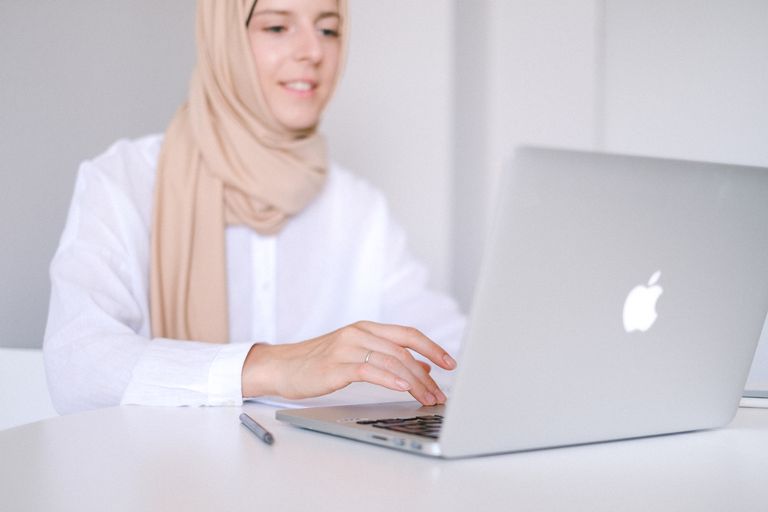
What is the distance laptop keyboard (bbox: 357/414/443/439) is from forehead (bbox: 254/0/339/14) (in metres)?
1.34

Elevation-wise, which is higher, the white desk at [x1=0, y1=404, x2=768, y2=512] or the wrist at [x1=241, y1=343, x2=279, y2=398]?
the white desk at [x1=0, y1=404, x2=768, y2=512]

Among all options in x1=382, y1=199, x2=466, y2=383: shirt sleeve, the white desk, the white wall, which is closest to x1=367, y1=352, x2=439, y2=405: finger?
the white desk

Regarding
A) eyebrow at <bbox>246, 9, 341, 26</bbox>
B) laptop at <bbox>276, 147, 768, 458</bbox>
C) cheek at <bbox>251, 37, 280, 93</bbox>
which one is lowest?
laptop at <bbox>276, 147, 768, 458</bbox>

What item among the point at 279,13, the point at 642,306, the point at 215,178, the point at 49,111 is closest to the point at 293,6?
the point at 279,13

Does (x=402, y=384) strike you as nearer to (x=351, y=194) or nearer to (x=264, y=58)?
(x=264, y=58)

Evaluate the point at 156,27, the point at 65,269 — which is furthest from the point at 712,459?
the point at 156,27

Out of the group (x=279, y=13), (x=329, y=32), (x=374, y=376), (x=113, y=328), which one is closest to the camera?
(x=374, y=376)

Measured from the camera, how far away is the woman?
6.49 feet

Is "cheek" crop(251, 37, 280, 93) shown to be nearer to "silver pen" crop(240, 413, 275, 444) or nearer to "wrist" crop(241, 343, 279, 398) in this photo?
"wrist" crop(241, 343, 279, 398)

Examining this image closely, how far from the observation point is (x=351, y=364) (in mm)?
1135

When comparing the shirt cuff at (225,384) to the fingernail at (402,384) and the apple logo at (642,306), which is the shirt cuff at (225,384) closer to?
the fingernail at (402,384)

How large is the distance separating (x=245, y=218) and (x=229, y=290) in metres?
0.17

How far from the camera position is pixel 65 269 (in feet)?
5.85

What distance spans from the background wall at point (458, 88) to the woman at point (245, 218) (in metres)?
0.86
